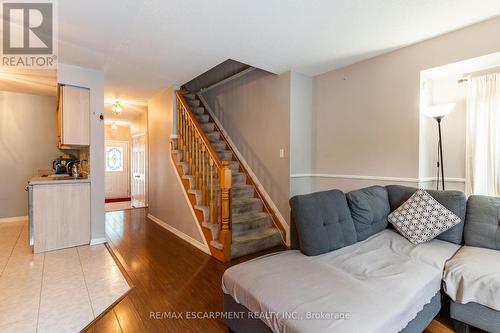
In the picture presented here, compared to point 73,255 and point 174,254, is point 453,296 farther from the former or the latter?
point 73,255

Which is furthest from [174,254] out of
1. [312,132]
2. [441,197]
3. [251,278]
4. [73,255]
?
[441,197]

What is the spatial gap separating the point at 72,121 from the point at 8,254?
1.85m

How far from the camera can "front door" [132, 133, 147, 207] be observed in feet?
20.1

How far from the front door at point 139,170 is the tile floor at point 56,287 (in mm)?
2983

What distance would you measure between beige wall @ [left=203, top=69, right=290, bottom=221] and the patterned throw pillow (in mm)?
1428

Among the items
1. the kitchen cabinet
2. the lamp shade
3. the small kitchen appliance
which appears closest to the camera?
the lamp shade

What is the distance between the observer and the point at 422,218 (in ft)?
7.23

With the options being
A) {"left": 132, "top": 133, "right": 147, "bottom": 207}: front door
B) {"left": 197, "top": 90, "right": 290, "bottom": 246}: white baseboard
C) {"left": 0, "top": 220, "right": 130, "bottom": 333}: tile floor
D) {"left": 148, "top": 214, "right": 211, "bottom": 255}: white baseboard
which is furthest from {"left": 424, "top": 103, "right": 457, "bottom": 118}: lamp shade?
{"left": 132, "top": 133, "right": 147, "bottom": 207}: front door

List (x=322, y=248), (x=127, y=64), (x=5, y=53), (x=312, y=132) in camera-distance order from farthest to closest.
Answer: (x=312, y=132)
(x=127, y=64)
(x=5, y=53)
(x=322, y=248)

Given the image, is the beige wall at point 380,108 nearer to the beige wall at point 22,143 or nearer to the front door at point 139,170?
the front door at point 139,170

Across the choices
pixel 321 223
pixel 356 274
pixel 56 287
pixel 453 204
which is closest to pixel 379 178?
pixel 453 204

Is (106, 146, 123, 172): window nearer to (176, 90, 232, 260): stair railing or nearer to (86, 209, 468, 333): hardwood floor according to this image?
(86, 209, 468, 333): hardwood floor

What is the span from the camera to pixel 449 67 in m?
2.53

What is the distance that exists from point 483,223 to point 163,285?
2899 mm
